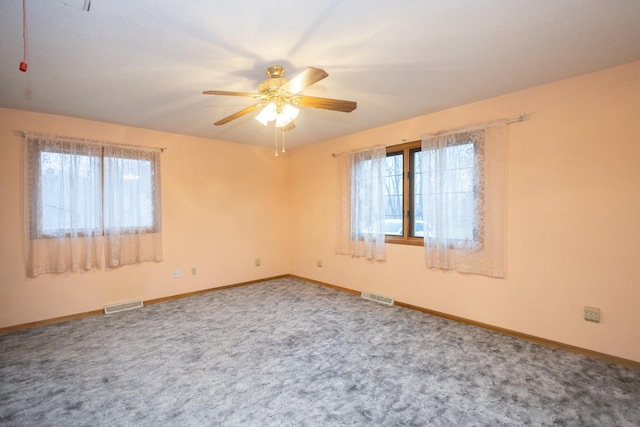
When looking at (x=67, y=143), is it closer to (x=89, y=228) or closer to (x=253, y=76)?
(x=89, y=228)

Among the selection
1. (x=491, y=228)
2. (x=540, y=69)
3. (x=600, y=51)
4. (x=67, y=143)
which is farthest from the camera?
(x=67, y=143)

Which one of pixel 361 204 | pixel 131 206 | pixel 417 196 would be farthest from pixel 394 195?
pixel 131 206

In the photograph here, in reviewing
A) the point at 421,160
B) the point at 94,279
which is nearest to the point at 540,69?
the point at 421,160

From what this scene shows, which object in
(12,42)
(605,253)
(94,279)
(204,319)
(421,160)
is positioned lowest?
(204,319)

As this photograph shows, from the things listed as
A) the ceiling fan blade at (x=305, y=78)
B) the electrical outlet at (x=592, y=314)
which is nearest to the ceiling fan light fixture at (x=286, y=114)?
the ceiling fan blade at (x=305, y=78)

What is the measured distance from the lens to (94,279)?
3.72 meters

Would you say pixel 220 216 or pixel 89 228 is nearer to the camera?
pixel 89 228

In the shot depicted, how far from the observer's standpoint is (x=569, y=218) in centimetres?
267

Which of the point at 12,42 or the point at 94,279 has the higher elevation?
the point at 12,42

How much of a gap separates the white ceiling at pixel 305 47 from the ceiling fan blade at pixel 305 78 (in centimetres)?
29

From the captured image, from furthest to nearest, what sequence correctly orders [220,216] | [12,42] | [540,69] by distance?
[220,216], [540,69], [12,42]

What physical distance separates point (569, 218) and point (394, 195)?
1888 millimetres

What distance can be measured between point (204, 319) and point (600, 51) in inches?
174

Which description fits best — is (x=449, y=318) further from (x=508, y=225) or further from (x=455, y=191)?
(x=455, y=191)
